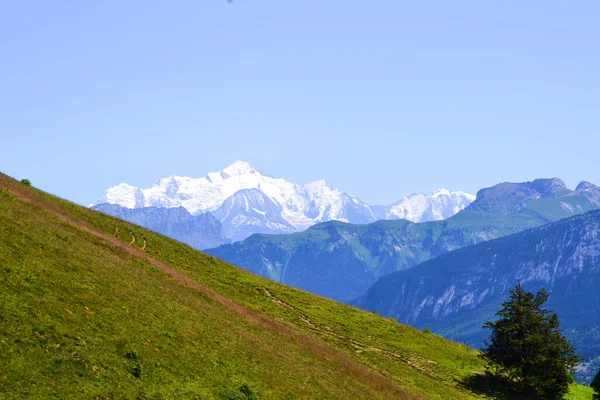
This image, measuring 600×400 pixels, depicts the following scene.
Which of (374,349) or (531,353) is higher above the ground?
Result: (531,353)

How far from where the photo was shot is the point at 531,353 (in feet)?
209

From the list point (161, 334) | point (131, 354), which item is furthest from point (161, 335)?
point (131, 354)

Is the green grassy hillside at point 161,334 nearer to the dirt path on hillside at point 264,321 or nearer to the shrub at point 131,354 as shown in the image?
the shrub at point 131,354

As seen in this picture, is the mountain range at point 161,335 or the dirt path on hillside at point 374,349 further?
the dirt path on hillside at point 374,349

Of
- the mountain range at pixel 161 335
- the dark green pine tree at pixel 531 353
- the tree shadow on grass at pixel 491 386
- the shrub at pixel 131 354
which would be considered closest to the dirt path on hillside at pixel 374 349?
the mountain range at pixel 161 335

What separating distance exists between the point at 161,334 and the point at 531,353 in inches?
1577

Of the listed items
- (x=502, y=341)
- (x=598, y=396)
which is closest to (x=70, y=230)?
(x=502, y=341)

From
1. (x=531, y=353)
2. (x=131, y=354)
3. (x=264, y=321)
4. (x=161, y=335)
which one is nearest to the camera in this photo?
(x=131, y=354)

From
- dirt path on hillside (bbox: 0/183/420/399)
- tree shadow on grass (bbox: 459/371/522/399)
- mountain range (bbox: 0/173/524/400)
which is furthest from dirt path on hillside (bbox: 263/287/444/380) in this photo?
dirt path on hillside (bbox: 0/183/420/399)

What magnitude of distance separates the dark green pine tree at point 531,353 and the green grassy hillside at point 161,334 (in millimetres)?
4632

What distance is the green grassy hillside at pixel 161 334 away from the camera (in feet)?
110

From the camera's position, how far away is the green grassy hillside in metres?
33.5

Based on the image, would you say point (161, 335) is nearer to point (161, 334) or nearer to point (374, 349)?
point (161, 334)

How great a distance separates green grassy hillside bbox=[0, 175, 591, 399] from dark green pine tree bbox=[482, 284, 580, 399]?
15.2ft
